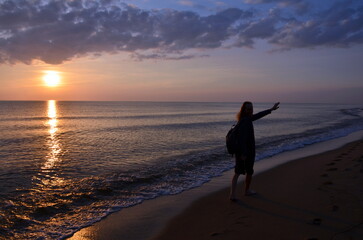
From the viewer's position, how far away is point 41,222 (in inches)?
216

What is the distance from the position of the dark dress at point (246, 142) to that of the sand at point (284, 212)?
812 mm

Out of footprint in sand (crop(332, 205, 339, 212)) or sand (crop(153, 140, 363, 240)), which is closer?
sand (crop(153, 140, 363, 240))

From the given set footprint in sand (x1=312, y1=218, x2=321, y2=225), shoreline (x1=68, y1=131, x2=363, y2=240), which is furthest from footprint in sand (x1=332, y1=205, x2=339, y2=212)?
shoreline (x1=68, y1=131, x2=363, y2=240)

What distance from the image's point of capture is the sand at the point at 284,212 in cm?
433

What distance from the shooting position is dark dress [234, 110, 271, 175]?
18.7 feet

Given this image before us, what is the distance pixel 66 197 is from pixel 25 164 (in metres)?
4.89

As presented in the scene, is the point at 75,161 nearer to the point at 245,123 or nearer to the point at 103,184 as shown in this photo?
the point at 103,184

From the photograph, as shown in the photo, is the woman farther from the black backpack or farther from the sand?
the sand

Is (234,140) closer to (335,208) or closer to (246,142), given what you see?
(246,142)

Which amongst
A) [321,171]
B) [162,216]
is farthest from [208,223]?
[321,171]

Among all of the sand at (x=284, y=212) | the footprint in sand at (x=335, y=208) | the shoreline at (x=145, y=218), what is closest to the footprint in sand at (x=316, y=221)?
the sand at (x=284, y=212)

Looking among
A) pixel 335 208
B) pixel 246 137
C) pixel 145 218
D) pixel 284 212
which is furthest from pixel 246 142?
pixel 145 218

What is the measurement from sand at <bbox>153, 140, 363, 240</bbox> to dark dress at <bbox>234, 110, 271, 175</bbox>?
32.0 inches

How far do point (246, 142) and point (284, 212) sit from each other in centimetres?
157
